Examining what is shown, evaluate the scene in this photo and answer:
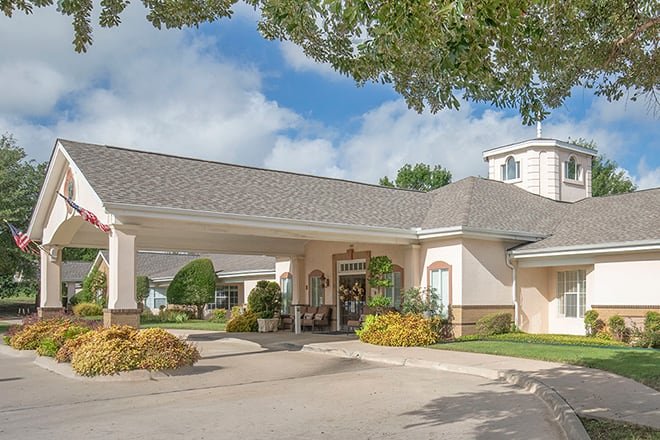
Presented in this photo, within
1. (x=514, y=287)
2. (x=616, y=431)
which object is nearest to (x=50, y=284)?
(x=514, y=287)

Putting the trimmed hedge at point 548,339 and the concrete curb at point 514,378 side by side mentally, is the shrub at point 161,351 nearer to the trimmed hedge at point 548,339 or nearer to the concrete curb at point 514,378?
the concrete curb at point 514,378

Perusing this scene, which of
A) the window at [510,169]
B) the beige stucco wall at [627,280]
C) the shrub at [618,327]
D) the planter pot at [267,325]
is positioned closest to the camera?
the beige stucco wall at [627,280]

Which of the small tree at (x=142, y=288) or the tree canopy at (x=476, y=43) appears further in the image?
the small tree at (x=142, y=288)

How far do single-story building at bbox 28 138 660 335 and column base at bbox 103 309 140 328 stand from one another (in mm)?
33

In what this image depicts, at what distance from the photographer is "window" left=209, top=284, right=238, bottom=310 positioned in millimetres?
38781

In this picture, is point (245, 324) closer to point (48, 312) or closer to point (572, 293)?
point (48, 312)

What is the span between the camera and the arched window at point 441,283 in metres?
20.1

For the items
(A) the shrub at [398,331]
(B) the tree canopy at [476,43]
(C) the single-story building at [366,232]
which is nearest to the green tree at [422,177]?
(C) the single-story building at [366,232]

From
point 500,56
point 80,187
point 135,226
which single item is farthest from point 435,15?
point 80,187

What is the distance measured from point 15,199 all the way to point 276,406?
96.9 feet

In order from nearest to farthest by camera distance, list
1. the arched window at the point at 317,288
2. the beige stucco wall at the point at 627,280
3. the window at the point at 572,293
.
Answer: the beige stucco wall at the point at 627,280, the window at the point at 572,293, the arched window at the point at 317,288

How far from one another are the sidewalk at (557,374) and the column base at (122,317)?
17.3 feet

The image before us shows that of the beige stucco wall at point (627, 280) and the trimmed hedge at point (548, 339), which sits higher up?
the beige stucco wall at point (627, 280)

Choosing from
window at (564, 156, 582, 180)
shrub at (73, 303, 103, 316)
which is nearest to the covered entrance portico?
window at (564, 156, 582, 180)
